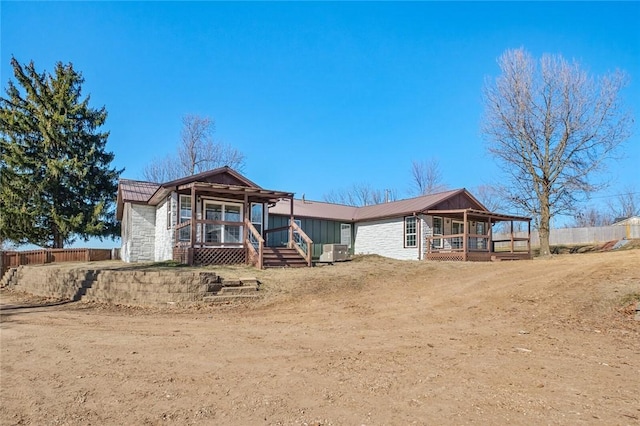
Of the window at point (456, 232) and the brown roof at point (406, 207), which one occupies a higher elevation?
the brown roof at point (406, 207)

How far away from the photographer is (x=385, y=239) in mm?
24219

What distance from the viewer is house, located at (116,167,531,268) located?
15062 mm

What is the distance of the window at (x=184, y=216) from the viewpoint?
53.1 ft

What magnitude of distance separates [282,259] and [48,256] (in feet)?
48.1

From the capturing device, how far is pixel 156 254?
18.9 metres

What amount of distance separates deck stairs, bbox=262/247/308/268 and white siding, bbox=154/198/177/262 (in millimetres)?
4149

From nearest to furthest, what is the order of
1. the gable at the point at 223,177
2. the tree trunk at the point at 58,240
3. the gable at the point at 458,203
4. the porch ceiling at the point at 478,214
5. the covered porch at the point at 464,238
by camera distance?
1. the gable at the point at 223,177
2. the covered porch at the point at 464,238
3. the porch ceiling at the point at 478,214
4. the gable at the point at 458,203
5. the tree trunk at the point at 58,240

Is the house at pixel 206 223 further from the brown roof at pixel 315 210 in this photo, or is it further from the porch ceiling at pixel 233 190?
the brown roof at pixel 315 210

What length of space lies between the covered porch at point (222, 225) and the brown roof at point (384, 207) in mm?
5948

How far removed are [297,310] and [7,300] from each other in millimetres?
9890

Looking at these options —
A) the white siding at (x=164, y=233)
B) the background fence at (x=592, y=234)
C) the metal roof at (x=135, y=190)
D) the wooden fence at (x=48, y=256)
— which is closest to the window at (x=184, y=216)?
the white siding at (x=164, y=233)

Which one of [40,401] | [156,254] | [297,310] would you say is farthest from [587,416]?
[156,254]

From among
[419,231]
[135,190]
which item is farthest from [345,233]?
[135,190]

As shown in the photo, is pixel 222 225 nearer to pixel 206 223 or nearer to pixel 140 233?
pixel 206 223
